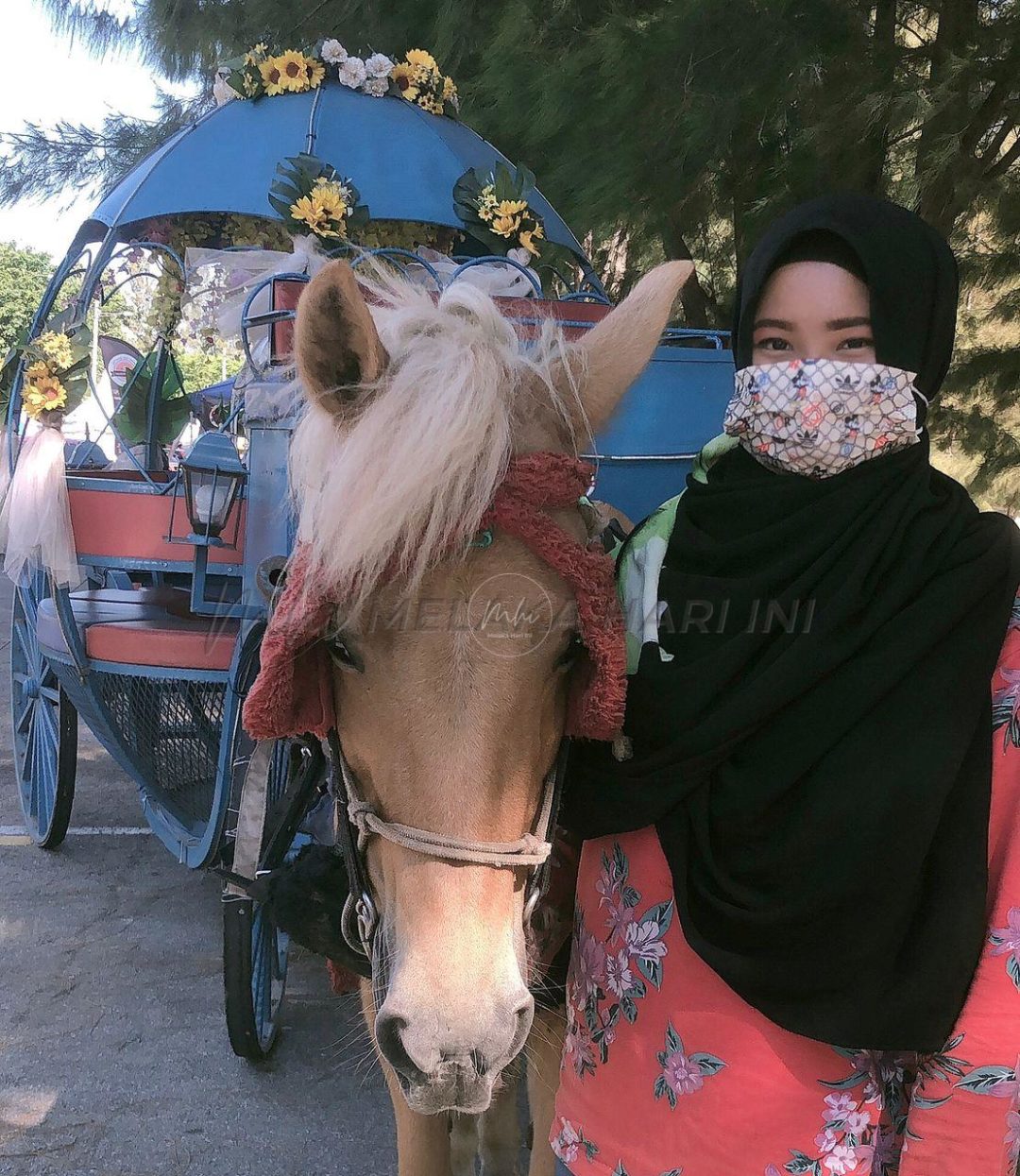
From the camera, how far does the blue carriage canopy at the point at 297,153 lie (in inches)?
132

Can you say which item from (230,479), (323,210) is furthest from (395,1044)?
(323,210)

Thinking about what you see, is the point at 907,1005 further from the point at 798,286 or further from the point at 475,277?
the point at 475,277

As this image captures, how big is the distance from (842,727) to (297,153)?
10.5 feet

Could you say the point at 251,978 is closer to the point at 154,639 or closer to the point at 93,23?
the point at 154,639

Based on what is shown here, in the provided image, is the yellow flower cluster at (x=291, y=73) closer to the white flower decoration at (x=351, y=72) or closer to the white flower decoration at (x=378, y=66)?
the white flower decoration at (x=351, y=72)

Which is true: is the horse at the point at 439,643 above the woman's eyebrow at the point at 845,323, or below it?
below

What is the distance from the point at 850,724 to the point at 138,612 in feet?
8.85

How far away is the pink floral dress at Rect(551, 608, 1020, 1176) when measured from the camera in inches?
41.2

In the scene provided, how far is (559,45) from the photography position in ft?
11.9

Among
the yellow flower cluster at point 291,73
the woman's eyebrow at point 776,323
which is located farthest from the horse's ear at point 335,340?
the yellow flower cluster at point 291,73

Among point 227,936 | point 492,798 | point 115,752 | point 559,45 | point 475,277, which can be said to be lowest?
point 227,936

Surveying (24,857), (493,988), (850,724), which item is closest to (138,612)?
(24,857)

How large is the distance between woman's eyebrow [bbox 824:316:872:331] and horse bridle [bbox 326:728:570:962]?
738 millimetres

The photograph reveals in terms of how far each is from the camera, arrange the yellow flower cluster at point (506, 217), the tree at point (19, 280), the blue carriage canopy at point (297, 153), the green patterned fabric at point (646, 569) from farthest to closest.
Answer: the tree at point (19, 280)
the blue carriage canopy at point (297, 153)
the yellow flower cluster at point (506, 217)
the green patterned fabric at point (646, 569)
